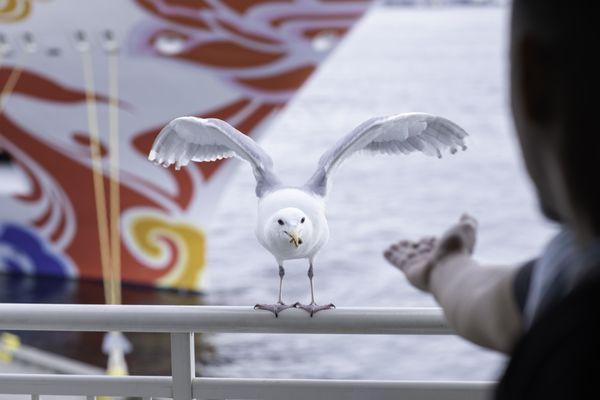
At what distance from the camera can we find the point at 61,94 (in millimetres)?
7715

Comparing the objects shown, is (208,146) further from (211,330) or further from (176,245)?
(176,245)

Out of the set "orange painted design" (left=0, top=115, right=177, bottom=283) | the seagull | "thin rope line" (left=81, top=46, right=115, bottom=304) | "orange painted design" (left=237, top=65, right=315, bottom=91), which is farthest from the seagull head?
"orange painted design" (left=0, top=115, right=177, bottom=283)

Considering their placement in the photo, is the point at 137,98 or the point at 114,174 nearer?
the point at 137,98

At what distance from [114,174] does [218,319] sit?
22.0ft

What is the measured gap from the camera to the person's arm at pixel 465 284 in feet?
2.46

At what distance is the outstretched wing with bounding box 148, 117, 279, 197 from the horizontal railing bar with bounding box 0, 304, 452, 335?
0.38m

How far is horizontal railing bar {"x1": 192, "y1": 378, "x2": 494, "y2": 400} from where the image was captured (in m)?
1.48

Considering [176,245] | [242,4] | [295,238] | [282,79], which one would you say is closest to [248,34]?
[242,4]

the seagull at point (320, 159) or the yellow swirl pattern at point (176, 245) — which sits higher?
the yellow swirl pattern at point (176, 245)

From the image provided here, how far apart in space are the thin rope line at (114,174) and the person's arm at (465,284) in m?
6.76

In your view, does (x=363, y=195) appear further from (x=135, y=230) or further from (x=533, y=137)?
(x=533, y=137)

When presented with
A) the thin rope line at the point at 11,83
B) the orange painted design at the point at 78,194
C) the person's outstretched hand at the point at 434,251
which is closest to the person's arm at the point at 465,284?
the person's outstretched hand at the point at 434,251

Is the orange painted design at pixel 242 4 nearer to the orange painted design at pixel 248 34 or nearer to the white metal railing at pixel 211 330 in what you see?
the orange painted design at pixel 248 34

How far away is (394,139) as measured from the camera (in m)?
1.94
